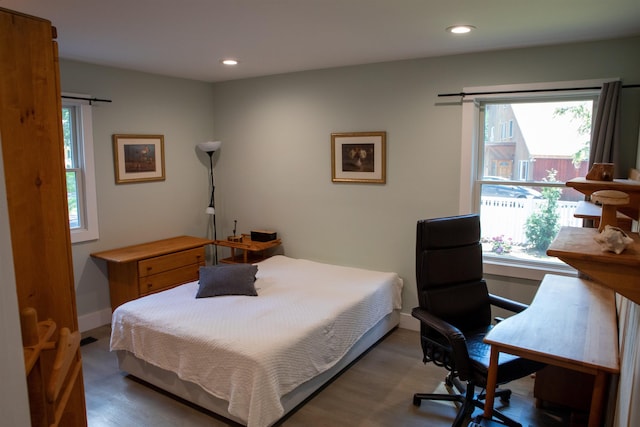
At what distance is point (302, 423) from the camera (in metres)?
2.62

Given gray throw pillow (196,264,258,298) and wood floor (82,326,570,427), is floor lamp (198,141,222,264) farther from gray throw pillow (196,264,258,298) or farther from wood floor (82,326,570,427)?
wood floor (82,326,570,427)

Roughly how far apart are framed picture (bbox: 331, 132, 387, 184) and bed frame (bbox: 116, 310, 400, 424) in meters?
1.41

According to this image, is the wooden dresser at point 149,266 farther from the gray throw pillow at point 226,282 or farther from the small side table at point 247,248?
the gray throw pillow at point 226,282

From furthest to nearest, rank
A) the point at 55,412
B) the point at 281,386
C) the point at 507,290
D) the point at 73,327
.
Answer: the point at 507,290, the point at 281,386, the point at 73,327, the point at 55,412

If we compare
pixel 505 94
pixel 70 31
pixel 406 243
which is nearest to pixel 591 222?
pixel 505 94

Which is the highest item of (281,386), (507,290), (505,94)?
(505,94)

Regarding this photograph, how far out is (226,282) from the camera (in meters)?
Result: 3.41

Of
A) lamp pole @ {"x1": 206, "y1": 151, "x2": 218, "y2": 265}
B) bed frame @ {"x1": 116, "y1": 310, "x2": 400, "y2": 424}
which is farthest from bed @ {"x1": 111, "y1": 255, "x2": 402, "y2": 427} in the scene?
lamp pole @ {"x1": 206, "y1": 151, "x2": 218, "y2": 265}

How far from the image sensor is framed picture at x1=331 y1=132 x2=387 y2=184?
13.1ft

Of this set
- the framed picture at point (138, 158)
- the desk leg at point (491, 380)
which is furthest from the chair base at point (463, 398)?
the framed picture at point (138, 158)

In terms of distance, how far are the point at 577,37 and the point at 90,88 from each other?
12.9 ft

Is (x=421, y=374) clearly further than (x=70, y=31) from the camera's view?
Yes

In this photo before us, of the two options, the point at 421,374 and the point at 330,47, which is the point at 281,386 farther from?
the point at 330,47

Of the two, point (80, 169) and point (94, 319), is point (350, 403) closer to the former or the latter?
point (94, 319)
